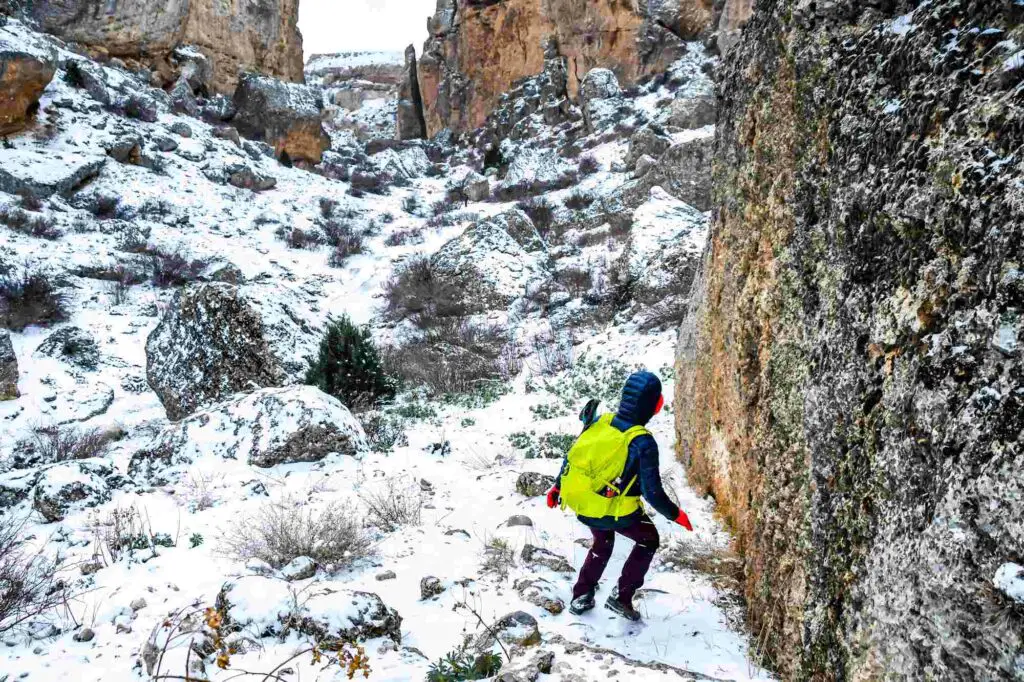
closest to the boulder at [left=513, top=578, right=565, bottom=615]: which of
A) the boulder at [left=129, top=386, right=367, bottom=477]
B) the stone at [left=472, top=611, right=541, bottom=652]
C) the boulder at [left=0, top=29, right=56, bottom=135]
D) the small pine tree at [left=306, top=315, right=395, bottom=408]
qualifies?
the stone at [left=472, top=611, right=541, bottom=652]

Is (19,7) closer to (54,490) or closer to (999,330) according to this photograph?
(54,490)

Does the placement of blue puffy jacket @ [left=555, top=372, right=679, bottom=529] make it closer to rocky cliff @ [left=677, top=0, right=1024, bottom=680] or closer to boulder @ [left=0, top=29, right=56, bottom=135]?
rocky cliff @ [left=677, top=0, right=1024, bottom=680]

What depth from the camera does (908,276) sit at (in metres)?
1.61

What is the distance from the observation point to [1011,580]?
1127mm

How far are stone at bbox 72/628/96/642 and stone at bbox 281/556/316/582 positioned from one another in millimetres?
892

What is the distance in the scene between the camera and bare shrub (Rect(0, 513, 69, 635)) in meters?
2.82

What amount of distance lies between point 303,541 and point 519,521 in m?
1.39

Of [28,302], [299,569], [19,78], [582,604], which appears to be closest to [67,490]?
[299,569]

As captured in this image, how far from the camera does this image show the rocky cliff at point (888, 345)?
124cm

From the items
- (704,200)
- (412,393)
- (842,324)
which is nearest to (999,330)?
(842,324)

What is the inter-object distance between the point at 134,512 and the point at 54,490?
0.68 meters

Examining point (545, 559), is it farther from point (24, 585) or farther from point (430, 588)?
point (24, 585)

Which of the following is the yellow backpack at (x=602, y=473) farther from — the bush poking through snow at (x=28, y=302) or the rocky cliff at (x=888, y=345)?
the bush poking through snow at (x=28, y=302)

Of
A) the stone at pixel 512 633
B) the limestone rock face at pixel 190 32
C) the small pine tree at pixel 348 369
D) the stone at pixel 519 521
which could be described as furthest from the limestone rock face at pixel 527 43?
the stone at pixel 512 633
